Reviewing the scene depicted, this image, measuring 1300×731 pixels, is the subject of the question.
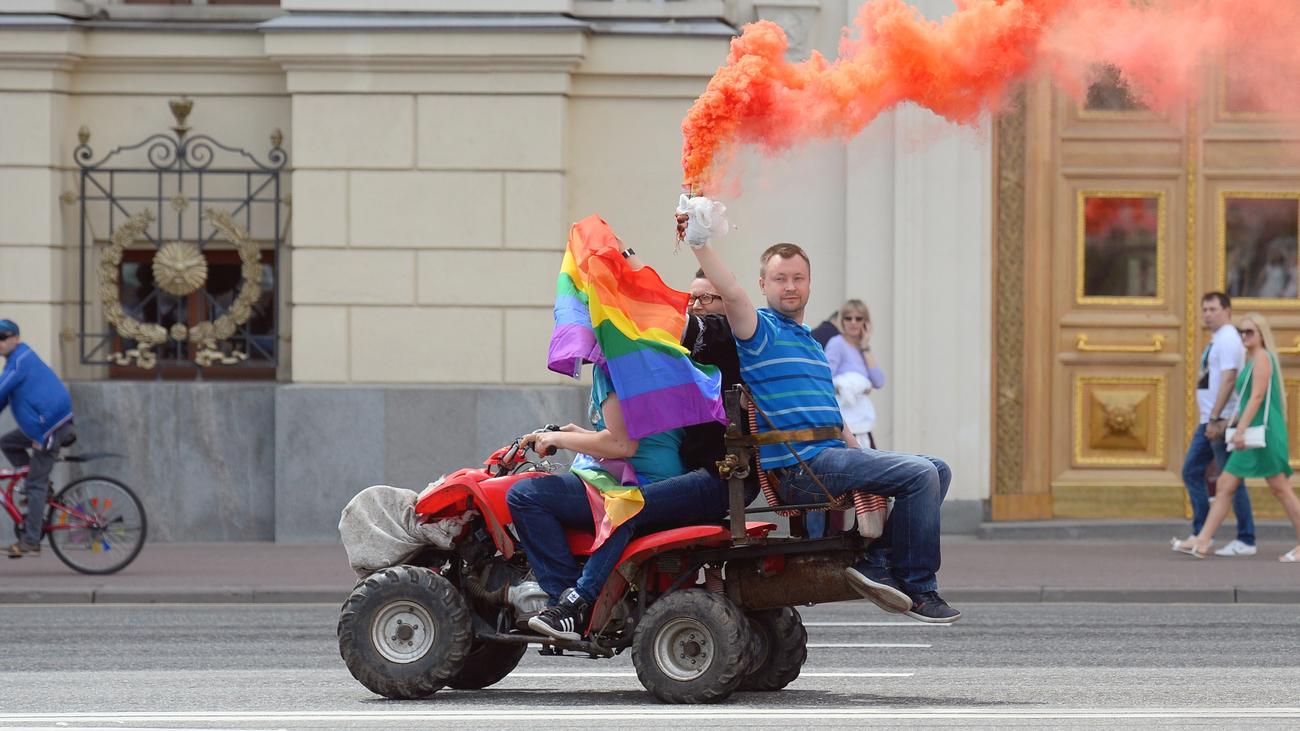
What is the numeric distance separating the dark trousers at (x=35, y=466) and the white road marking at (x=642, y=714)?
673cm

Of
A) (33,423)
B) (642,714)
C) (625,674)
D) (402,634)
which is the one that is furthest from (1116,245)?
(642,714)

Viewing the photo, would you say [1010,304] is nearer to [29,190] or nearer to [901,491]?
[29,190]

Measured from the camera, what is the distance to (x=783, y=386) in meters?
7.98

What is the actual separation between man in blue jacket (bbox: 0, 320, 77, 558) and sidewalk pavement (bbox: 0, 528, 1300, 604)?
1.13ft

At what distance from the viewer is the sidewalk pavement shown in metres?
13.1

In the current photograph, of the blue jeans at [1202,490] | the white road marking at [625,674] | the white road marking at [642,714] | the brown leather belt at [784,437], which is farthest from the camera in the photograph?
the blue jeans at [1202,490]

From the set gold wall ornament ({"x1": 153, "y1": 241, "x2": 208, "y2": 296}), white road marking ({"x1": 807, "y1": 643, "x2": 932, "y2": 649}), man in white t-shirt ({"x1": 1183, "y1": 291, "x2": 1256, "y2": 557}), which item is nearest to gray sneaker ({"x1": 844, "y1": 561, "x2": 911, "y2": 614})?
white road marking ({"x1": 807, "y1": 643, "x2": 932, "y2": 649})

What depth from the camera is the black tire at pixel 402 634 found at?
8.18 meters

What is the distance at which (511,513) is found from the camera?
8.08 metres

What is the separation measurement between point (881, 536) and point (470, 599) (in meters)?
1.68

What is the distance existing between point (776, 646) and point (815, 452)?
928 millimetres

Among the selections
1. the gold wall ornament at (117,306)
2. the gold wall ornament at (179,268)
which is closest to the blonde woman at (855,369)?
the gold wall ornament at (179,268)

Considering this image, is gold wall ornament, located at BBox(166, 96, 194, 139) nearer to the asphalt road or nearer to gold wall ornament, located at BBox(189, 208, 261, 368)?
gold wall ornament, located at BBox(189, 208, 261, 368)

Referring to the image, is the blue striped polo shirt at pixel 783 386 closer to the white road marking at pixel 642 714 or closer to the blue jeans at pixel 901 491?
the blue jeans at pixel 901 491
